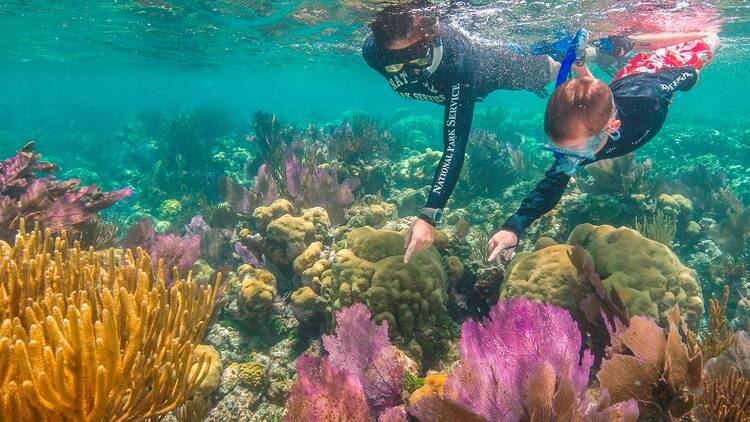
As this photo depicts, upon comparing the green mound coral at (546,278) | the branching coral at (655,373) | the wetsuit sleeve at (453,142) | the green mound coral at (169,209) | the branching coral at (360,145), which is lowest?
the green mound coral at (169,209)

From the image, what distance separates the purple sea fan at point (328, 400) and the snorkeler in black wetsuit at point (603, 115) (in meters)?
1.82

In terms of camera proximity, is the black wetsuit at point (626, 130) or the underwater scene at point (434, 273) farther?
the black wetsuit at point (626, 130)

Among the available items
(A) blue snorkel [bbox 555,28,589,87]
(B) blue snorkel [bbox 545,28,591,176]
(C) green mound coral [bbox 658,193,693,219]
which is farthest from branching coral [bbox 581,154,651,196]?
(A) blue snorkel [bbox 555,28,589,87]

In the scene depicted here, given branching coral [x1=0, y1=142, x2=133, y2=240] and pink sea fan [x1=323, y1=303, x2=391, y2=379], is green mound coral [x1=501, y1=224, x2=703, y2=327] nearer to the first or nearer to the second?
pink sea fan [x1=323, y1=303, x2=391, y2=379]

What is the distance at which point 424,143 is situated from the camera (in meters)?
19.4

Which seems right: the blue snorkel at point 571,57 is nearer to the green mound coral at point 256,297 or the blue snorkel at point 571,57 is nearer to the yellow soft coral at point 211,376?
the green mound coral at point 256,297

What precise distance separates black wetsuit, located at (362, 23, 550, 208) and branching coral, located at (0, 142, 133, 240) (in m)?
4.41

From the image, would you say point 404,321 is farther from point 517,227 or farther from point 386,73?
point 386,73

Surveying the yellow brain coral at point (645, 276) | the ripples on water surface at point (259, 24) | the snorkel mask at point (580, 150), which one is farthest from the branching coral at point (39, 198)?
the ripples on water surface at point (259, 24)

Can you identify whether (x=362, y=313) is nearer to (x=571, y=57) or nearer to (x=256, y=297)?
(x=256, y=297)

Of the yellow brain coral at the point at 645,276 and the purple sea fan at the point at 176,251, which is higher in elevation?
the yellow brain coral at the point at 645,276

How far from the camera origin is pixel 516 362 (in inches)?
85.3

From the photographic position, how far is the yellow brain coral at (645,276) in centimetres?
357

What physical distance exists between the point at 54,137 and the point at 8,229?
103ft
